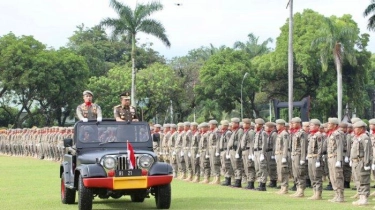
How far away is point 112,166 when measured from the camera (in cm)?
1561

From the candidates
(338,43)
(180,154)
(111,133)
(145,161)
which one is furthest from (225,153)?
(338,43)

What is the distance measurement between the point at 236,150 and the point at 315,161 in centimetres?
462

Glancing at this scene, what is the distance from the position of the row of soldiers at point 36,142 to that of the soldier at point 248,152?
61.1 ft

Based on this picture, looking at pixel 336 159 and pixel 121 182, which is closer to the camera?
pixel 121 182

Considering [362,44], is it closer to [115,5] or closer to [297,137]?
[115,5]

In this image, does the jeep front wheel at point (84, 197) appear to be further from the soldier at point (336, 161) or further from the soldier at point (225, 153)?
the soldier at point (225, 153)

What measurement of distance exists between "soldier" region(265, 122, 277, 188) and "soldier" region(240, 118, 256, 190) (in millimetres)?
479

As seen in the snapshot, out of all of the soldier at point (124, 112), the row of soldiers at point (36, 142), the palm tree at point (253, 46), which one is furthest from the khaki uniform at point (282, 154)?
the palm tree at point (253, 46)

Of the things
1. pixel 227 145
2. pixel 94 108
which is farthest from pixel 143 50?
pixel 94 108

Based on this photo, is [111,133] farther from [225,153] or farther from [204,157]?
[204,157]

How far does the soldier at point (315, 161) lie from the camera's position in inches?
750

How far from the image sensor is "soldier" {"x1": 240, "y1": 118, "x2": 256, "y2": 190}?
22797 mm

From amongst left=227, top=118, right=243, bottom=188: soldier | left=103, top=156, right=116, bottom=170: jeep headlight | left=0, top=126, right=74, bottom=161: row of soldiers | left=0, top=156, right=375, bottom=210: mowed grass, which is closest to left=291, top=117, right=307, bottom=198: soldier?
left=0, top=156, right=375, bottom=210: mowed grass

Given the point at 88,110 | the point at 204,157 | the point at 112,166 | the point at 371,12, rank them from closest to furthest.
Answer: the point at 112,166, the point at 88,110, the point at 204,157, the point at 371,12
